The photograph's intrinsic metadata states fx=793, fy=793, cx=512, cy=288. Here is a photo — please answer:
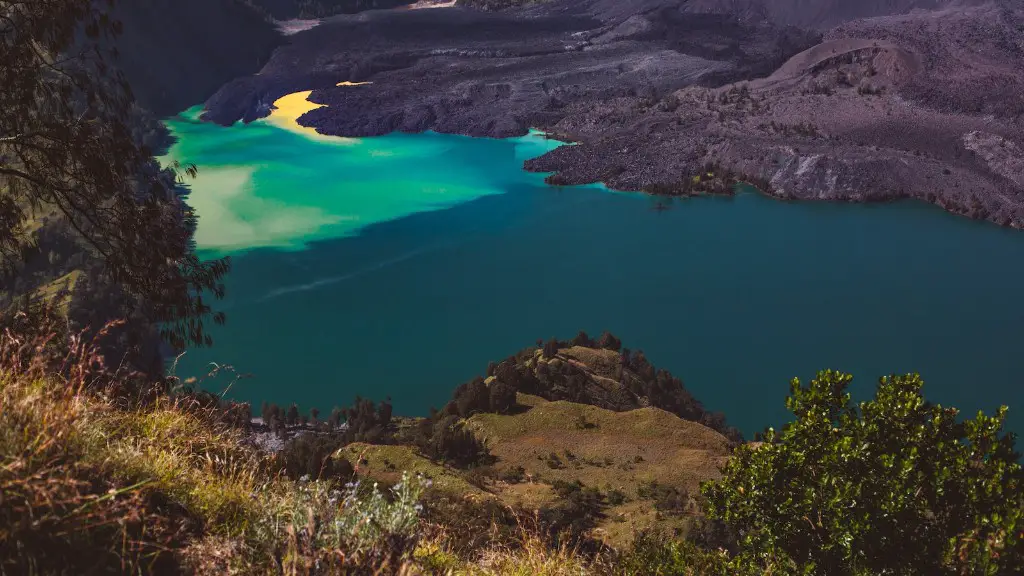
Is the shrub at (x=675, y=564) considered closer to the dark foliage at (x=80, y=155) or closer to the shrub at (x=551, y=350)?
the dark foliage at (x=80, y=155)

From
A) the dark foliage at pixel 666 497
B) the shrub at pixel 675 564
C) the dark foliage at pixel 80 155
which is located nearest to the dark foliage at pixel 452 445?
the dark foliage at pixel 666 497

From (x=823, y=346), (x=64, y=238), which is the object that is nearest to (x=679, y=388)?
(x=823, y=346)

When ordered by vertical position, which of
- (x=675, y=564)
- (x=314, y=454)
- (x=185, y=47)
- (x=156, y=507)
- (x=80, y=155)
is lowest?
(x=314, y=454)

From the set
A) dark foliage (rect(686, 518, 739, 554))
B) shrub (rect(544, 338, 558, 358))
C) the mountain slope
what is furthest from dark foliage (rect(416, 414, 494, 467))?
the mountain slope

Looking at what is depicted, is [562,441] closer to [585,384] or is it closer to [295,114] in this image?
[585,384]

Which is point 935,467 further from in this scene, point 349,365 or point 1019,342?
point 1019,342

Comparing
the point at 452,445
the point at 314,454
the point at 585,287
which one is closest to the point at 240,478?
the point at 314,454

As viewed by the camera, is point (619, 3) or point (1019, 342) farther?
point (619, 3)
